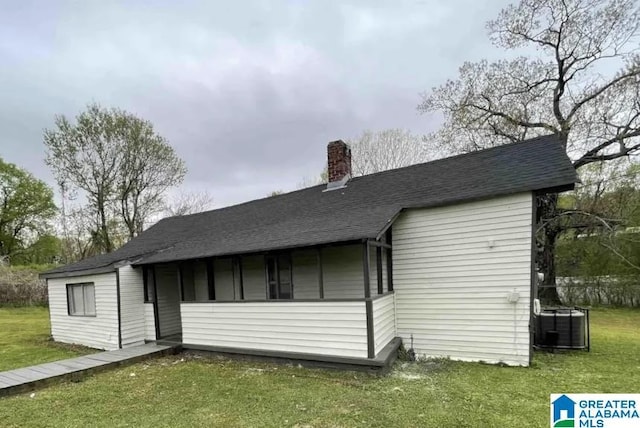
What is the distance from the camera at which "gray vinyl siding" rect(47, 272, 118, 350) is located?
945 centimetres

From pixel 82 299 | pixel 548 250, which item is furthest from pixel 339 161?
pixel 548 250

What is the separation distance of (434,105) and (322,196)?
1076 centimetres

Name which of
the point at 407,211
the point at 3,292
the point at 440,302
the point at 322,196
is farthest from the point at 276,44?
the point at 3,292

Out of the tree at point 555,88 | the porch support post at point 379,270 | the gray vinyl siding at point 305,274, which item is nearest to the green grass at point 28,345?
the gray vinyl siding at point 305,274

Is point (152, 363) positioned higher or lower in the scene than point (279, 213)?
lower

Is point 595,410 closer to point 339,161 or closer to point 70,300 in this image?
point 339,161

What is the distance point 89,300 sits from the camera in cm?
1021

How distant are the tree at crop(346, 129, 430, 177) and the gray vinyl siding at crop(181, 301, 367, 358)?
17.0m

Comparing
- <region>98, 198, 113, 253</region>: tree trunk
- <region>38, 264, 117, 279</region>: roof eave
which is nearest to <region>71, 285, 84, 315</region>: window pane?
<region>38, 264, 117, 279</region>: roof eave

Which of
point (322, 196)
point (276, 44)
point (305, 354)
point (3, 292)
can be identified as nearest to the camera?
point (305, 354)

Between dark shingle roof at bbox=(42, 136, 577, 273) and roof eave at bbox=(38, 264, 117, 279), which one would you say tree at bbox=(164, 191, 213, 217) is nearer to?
roof eave at bbox=(38, 264, 117, 279)

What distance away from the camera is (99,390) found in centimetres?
607

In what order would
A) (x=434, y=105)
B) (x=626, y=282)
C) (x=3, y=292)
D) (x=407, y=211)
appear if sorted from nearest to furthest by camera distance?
1. (x=407, y=211)
2. (x=626, y=282)
3. (x=434, y=105)
4. (x=3, y=292)

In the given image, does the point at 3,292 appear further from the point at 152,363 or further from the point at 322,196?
the point at 322,196
